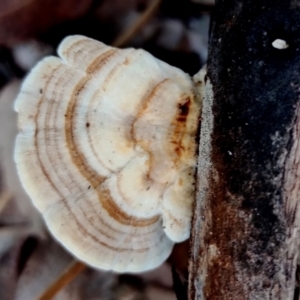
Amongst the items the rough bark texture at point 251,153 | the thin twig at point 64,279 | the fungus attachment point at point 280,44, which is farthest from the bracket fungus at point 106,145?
the thin twig at point 64,279

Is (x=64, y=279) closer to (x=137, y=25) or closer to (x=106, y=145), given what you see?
(x=106, y=145)

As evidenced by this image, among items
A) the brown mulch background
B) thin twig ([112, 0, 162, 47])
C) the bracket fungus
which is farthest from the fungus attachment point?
thin twig ([112, 0, 162, 47])

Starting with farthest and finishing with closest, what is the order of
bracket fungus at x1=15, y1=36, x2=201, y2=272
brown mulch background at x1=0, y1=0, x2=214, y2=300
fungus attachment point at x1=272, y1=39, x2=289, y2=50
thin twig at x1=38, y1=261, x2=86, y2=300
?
thin twig at x1=38, y1=261, x2=86, y2=300 < brown mulch background at x1=0, y1=0, x2=214, y2=300 < bracket fungus at x1=15, y1=36, x2=201, y2=272 < fungus attachment point at x1=272, y1=39, x2=289, y2=50

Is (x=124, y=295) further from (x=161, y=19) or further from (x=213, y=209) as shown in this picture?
(x=161, y=19)

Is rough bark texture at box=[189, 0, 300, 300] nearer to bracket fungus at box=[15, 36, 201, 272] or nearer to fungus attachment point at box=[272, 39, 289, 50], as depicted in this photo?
fungus attachment point at box=[272, 39, 289, 50]

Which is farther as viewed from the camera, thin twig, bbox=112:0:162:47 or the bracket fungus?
thin twig, bbox=112:0:162:47

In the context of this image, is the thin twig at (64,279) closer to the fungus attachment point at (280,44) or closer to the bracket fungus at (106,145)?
the bracket fungus at (106,145)
